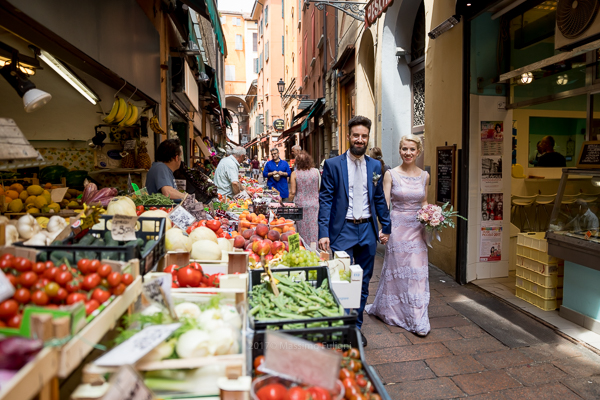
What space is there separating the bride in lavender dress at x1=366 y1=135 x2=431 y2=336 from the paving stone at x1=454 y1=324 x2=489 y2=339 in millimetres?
342

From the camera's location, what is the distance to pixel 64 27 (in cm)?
315

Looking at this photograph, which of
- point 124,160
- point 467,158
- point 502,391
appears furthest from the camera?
point 124,160

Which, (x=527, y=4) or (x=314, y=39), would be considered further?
(x=314, y=39)

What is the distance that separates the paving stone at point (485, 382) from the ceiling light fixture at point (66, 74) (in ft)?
16.3

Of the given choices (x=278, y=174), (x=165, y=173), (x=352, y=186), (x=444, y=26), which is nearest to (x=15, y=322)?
(x=352, y=186)

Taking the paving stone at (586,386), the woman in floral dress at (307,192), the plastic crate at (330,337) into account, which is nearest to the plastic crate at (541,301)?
the paving stone at (586,386)

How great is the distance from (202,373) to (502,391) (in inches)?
99.5

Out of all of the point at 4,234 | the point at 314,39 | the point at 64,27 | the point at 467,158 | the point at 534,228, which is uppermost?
the point at 314,39

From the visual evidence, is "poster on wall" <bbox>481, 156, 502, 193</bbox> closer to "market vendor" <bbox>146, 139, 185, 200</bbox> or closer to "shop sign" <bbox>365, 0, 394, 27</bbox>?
"shop sign" <bbox>365, 0, 394, 27</bbox>

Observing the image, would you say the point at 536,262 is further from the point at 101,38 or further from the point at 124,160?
the point at 124,160

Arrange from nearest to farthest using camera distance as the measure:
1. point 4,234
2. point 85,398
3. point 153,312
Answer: point 85,398
point 153,312
point 4,234

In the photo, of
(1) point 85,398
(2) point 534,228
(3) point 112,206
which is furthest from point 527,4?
(1) point 85,398

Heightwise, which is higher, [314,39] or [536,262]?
[314,39]

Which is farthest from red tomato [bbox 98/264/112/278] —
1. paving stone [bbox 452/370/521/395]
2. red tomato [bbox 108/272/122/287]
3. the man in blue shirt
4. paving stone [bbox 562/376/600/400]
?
the man in blue shirt
